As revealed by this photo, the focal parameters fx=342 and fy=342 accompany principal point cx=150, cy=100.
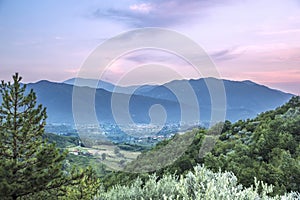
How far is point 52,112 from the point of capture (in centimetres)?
6028

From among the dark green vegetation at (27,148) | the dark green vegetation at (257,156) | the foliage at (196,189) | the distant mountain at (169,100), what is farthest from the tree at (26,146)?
the dark green vegetation at (257,156)

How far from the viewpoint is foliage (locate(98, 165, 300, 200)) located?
4.26 metres

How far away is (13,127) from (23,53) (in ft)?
78.5

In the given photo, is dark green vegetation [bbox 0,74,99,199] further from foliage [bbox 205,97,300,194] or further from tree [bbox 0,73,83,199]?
foliage [bbox 205,97,300,194]

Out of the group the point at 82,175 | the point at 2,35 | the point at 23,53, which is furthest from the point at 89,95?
the point at 2,35

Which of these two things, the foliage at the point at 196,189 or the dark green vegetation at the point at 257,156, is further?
the dark green vegetation at the point at 257,156

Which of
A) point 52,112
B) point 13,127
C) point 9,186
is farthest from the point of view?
point 52,112

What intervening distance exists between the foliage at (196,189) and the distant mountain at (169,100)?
11.3ft

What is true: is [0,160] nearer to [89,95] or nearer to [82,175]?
[82,175]

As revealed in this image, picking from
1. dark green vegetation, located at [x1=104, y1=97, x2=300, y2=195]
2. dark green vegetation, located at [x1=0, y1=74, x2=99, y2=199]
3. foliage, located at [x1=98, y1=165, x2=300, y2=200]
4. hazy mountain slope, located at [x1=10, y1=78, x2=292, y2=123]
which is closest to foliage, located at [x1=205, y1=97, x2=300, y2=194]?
dark green vegetation, located at [x1=104, y1=97, x2=300, y2=195]

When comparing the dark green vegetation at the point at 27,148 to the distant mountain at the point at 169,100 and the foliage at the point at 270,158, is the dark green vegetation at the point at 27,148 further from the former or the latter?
the foliage at the point at 270,158

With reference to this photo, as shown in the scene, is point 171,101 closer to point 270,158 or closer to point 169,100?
point 169,100

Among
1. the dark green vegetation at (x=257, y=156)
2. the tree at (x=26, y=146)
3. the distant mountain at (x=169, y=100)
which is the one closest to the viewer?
the tree at (x=26, y=146)

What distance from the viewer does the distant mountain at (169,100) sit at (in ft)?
55.0
